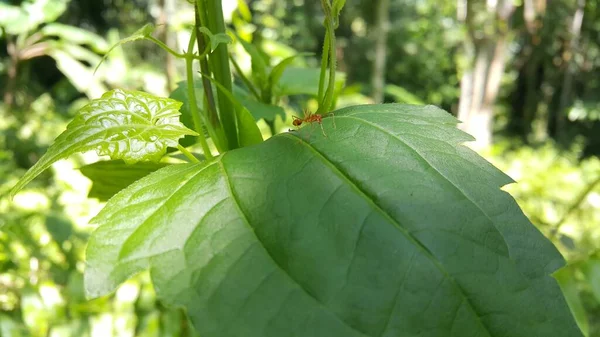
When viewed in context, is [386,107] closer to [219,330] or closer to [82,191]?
[219,330]

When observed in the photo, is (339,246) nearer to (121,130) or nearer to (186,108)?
(121,130)

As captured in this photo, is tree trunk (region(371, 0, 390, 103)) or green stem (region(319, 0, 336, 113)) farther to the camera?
tree trunk (region(371, 0, 390, 103))

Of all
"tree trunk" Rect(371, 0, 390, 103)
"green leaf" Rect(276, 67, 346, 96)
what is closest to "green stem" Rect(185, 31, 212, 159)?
"green leaf" Rect(276, 67, 346, 96)

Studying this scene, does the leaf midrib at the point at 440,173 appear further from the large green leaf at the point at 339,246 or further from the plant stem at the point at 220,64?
the plant stem at the point at 220,64

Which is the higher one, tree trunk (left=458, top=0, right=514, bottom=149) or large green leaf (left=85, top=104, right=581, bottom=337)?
large green leaf (left=85, top=104, right=581, bottom=337)

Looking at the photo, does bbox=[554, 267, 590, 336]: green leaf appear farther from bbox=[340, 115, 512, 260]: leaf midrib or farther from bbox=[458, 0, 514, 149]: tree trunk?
bbox=[458, 0, 514, 149]: tree trunk

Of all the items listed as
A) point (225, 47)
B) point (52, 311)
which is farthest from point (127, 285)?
point (225, 47)

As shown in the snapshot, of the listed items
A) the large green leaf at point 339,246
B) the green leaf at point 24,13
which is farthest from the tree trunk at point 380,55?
the large green leaf at point 339,246

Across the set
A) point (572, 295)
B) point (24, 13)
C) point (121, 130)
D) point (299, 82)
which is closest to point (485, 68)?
point (24, 13)
